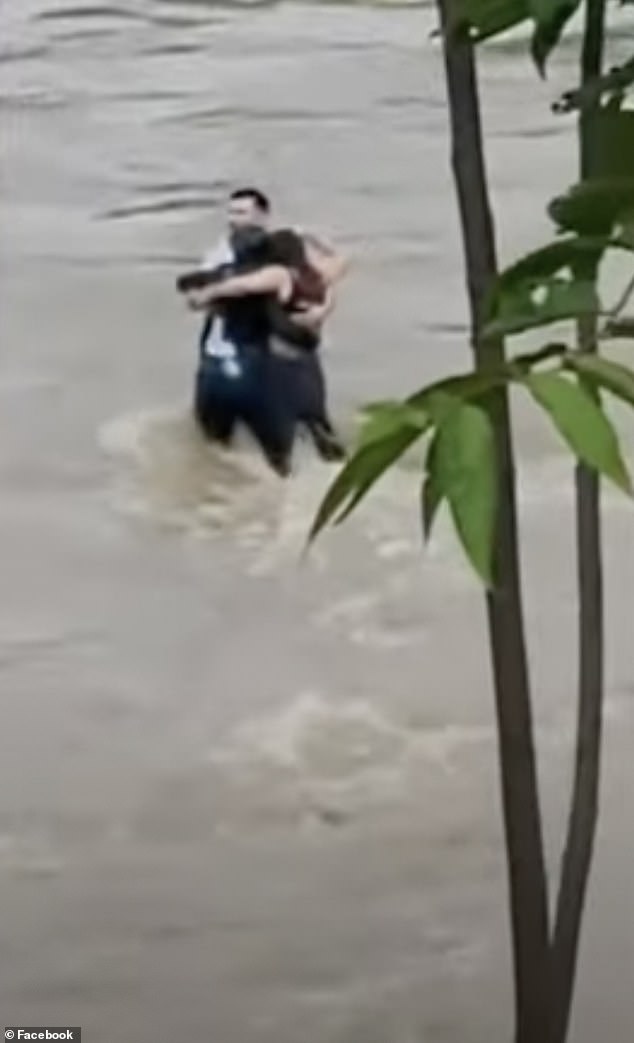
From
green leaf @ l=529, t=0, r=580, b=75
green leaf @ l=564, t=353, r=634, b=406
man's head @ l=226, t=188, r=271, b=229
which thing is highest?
green leaf @ l=529, t=0, r=580, b=75

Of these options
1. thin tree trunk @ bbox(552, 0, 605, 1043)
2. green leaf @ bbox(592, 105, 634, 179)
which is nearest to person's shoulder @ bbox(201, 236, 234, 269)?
thin tree trunk @ bbox(552, 0, 605, 1043)

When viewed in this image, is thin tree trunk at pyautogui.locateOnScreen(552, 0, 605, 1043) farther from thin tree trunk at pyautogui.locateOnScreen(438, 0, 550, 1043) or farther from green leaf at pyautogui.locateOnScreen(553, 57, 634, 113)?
green leaf at pyautogui.locateOnScreen(553, 57, 634, 113)

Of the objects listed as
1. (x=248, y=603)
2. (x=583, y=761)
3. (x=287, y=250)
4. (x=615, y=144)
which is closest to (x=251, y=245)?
(x=287, y=250)

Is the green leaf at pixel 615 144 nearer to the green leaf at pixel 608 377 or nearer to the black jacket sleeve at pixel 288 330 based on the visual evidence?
the green leaf at pixel 608 377

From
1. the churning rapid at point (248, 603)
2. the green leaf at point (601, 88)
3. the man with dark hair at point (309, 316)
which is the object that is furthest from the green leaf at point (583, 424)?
the man with dark hair at point (309, 316)

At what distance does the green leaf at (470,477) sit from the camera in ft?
1.38

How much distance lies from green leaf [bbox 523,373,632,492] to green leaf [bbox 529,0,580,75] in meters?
0.12

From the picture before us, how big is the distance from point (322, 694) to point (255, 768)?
76 mm

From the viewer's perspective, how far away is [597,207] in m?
0.48

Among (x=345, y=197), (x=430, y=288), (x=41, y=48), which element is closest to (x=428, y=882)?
(x=430, y=288)

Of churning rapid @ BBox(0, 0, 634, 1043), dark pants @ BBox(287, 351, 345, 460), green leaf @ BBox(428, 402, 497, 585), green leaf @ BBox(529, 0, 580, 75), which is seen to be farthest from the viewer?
dark pants @ BBox(287, 351, 345, 460)

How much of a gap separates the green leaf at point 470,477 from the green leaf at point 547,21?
12 cm

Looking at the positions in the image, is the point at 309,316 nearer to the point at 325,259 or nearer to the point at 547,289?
the point at 325,259

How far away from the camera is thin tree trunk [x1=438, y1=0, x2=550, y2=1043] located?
1.98ft
